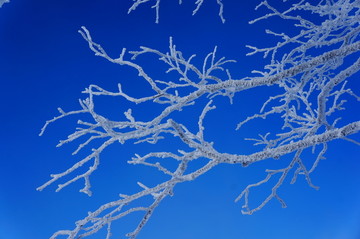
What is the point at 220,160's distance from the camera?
4.62ft

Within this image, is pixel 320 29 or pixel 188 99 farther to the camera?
pixel 320 29

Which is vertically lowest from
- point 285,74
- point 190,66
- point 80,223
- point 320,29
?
point 80,223

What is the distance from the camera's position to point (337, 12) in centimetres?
214

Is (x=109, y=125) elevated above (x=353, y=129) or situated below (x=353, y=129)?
above

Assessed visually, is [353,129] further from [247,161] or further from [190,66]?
[190,66]

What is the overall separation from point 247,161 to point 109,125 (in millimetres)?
646

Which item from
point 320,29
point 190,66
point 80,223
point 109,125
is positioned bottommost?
point 80,223

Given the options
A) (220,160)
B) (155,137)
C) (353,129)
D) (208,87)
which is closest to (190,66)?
(208,87)

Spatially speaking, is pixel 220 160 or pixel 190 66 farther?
pixel 190 66

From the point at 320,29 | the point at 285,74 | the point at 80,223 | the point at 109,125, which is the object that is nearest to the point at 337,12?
the point at 320,29

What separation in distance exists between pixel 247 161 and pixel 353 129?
48cm

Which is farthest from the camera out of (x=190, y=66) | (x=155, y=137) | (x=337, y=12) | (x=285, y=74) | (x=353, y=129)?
(x=337, y=12)

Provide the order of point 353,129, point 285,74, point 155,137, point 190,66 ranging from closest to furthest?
point 353,129 < point 285,74 < point 155,137 < point 190,66

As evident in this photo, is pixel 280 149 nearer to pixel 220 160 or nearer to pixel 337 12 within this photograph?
pixel 220 160
